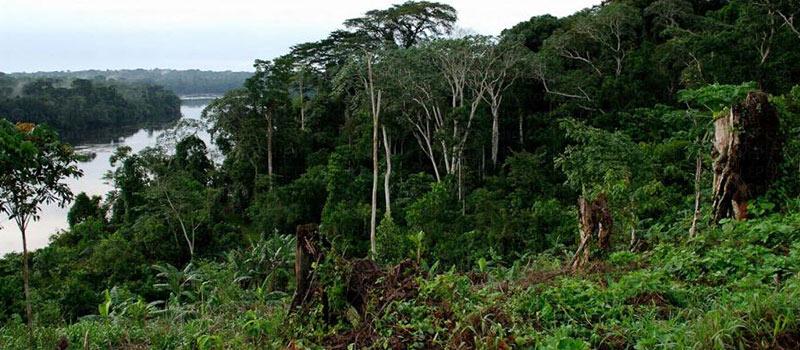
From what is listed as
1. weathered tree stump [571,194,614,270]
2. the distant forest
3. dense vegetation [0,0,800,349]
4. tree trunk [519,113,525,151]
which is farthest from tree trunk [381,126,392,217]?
the distant forest

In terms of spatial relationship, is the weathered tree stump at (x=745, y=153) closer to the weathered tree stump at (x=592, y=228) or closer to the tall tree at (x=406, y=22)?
the weathered tree stump at (x=592, y=228)

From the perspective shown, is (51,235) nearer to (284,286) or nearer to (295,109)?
(295,109)

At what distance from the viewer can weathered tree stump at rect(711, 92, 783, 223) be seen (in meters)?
4.60

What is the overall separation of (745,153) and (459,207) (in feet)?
38.8

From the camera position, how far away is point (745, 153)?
4676mm

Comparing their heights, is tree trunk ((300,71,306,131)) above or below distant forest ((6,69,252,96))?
below

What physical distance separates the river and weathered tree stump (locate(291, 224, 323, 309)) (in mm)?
5705

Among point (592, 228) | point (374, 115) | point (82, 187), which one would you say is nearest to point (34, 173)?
point (592, 228)

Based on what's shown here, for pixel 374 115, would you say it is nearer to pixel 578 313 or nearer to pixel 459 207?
pixel 459 207

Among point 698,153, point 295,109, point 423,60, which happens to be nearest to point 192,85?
point 295,109

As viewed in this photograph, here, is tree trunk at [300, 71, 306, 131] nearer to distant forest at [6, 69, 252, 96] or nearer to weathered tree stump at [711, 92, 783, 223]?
weathered tree stump at [711, 92, 783, 223]

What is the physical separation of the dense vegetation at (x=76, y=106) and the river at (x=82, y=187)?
3.10 m

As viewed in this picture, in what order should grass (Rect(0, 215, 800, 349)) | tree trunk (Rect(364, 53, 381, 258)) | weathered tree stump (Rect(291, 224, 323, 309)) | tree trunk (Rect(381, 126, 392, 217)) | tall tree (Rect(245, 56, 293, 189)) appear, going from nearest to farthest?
grass (Rect(0, 215, 800, 349)) < weathered tree stump (Rect(291, 224, 323, 309)) < tree trunk (Rect(364, 53, 381, 258)) < tree trunk (Rect(381, 126, 392, 217)) < tall tree (Rect(245, 56, 293, 189))

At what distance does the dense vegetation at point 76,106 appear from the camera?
49.0 m
